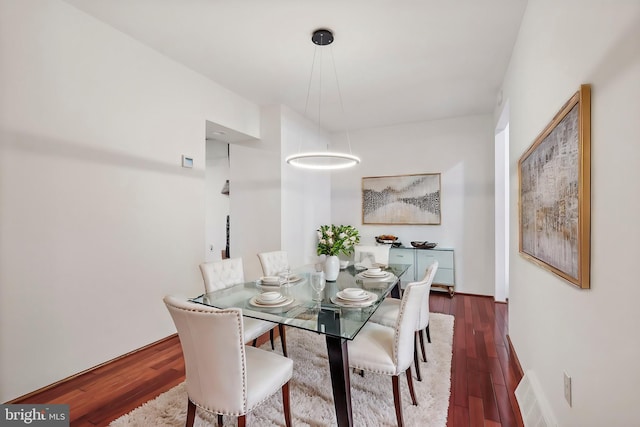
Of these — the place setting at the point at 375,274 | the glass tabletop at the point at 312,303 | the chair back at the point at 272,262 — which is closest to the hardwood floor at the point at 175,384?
the glass tabletop at the point at 312,303

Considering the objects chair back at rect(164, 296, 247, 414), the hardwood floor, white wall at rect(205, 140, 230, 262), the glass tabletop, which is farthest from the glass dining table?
white wall at rect(205, 140, 230, 262)

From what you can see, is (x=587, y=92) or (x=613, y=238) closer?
(x=613, y=238)

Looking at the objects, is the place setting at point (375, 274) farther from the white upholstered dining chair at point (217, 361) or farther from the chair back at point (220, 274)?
the white upholstered dining chair at point (217, 361)

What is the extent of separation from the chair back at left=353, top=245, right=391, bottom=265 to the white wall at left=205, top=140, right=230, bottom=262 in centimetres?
304

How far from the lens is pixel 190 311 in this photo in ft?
4.46

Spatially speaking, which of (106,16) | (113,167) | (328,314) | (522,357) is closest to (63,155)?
(113,167)

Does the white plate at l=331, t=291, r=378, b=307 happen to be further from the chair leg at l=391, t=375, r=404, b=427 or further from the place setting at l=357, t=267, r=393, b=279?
the place setting at l=357, t=267, r=393, b=279

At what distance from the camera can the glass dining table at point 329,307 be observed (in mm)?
1641

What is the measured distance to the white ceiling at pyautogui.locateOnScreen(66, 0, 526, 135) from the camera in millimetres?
2303

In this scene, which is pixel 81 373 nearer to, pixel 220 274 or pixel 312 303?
pixel 220 274

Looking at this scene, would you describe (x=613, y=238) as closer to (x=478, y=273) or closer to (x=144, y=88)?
(x=144, y=88)

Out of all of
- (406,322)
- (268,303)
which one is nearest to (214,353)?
(268,303)

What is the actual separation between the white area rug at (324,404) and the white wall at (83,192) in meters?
0.89

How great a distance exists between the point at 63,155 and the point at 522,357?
377 centimetres
